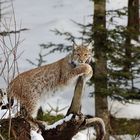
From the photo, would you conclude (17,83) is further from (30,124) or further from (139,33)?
(139,33)

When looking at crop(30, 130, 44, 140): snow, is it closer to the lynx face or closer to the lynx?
the lynx

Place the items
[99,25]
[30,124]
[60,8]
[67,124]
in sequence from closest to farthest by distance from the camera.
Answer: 1. [30,124]
2. [67,124]
3. [99,25]
4. [60,8]

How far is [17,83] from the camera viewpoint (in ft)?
24.9

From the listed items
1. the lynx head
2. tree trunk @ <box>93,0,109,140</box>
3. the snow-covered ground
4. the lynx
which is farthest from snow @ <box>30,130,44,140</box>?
the snow-covered ground

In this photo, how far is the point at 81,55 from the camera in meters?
7.69

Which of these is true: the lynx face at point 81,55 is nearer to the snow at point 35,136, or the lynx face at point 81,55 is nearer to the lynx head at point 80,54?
the lynx head at point 80,54

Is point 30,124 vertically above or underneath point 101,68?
above

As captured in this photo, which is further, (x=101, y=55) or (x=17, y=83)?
(x=101, y=55)

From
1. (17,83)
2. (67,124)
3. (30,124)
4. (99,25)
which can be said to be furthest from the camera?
(99,25)

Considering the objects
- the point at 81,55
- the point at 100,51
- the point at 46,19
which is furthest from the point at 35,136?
the point at 46,19

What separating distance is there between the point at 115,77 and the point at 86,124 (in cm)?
728

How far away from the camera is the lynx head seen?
7.70 meters

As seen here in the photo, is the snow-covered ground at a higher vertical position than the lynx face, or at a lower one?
lower

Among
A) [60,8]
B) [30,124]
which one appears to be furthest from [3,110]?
[60,8]
